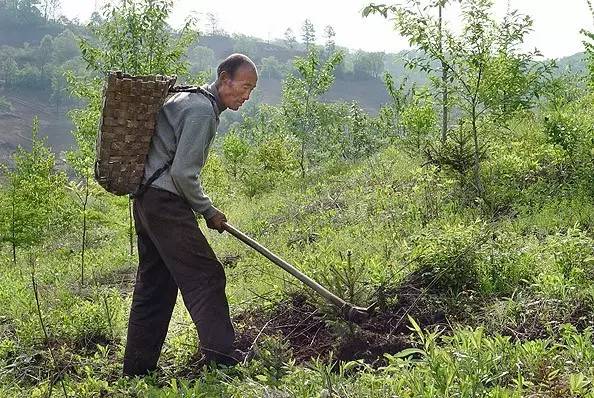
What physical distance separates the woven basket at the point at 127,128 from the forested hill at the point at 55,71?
78.2m

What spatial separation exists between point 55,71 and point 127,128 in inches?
4269

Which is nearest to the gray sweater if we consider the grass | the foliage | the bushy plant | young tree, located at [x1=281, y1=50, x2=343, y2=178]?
the grass

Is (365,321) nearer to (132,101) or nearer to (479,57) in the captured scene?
(132,101)

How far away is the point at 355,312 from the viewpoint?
3.84 m

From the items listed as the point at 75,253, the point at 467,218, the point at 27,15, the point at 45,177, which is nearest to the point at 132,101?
the point at 467,218

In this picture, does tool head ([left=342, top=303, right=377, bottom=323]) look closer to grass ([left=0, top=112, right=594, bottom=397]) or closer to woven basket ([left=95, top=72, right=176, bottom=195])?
grass ([left=0, top=112, right=594, bottom=397])

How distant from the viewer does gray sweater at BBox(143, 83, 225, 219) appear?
11.5ft

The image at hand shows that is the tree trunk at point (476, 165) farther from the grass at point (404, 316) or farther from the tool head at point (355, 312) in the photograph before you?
the tool head at point (355, 312)

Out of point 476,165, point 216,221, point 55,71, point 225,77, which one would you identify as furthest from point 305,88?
point 55,71

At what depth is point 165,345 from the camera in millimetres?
4305

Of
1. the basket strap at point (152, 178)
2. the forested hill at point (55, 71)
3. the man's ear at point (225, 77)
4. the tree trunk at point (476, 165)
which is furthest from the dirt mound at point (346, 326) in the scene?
the forested hill at point (55, 71)

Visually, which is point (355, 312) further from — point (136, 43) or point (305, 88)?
point (305, 88)

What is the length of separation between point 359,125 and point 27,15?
419 feet

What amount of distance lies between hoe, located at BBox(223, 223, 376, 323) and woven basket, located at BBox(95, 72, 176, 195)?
2.22 feet
